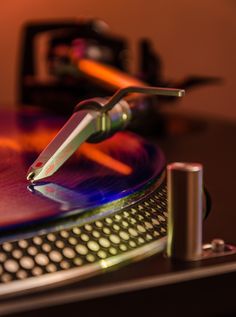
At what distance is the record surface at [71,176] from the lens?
0.45m

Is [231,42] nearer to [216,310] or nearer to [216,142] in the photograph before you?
[216,142]

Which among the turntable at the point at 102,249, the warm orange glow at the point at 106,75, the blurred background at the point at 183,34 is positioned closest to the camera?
the turntable at the point at 102,249

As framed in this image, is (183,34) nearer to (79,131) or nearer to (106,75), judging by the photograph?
(106,75)

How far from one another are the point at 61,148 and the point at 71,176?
4 cm

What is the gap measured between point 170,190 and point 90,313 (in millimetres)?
102

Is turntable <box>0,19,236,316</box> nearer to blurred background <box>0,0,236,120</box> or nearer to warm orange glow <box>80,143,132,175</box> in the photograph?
warm orange glow <box>80,143,132,175</box>

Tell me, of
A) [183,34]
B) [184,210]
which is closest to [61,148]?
[184,210]

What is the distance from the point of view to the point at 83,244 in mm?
426

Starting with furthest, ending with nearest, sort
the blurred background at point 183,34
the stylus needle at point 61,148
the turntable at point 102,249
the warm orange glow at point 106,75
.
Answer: the blurred background at point 183,34, the warm orange glow at point 106,75, the stylus needle at point 61,148, the turntable at point 102,249

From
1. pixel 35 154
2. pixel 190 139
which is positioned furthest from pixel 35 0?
pixel 35 154

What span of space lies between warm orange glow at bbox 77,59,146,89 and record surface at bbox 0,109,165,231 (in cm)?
9

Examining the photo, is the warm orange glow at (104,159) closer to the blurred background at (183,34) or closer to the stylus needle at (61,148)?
the stylus needle at (61,148)

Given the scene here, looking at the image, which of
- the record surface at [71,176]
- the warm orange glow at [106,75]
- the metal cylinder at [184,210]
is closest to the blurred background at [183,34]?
the warm orange glow at [106,75]

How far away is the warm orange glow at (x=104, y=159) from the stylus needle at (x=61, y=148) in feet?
0.21
